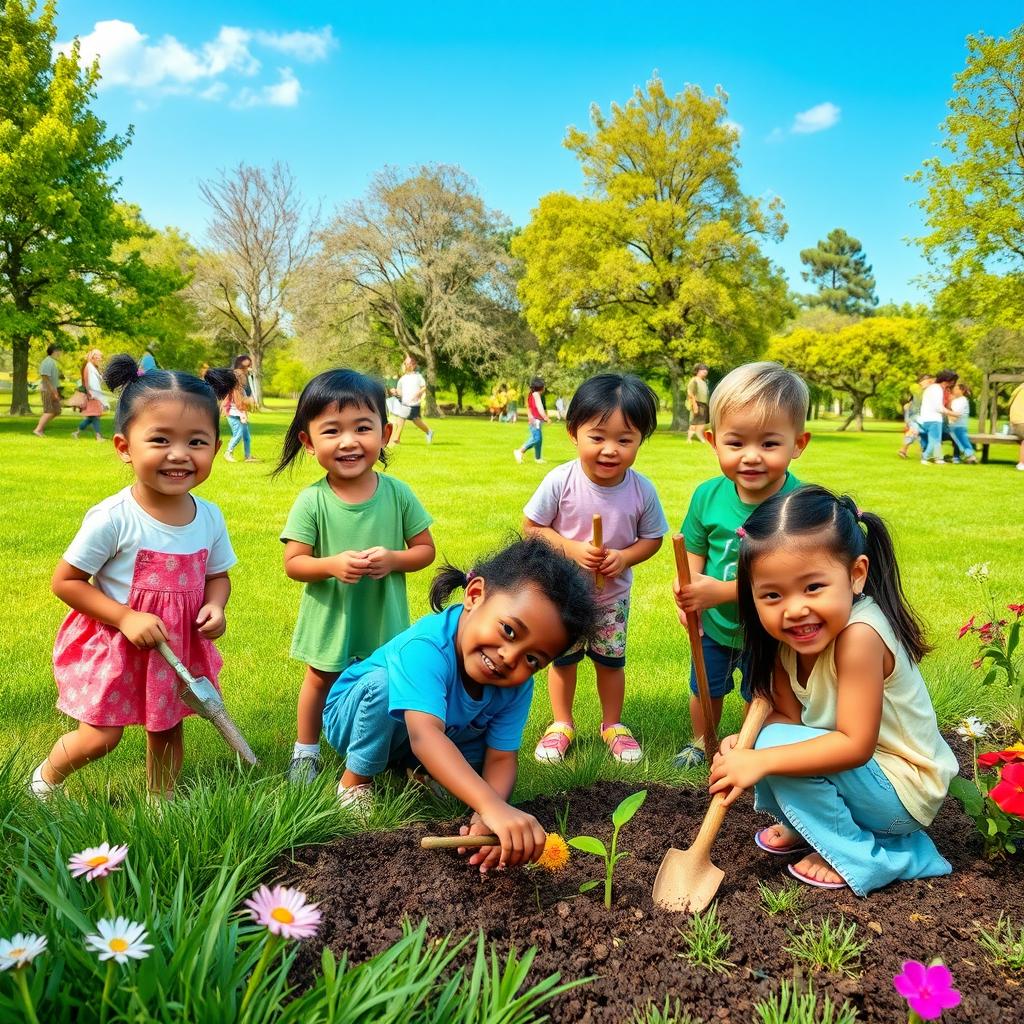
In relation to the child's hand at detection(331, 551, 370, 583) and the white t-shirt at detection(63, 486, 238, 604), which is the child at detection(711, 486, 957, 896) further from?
the white t-shirt at detection(63, 486, 238, 604)

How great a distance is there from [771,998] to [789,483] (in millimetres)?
1974

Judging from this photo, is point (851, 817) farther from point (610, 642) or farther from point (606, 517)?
point (606, 517)

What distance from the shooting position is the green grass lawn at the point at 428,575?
3.13 m

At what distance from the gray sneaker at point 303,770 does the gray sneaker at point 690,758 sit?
129 centimetres

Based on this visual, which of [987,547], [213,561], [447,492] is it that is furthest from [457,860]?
[447,492]

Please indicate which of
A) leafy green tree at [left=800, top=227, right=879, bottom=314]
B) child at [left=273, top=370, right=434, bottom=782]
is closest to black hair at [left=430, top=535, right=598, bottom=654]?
child at [left=273, top=370, right=434, bottom=782]

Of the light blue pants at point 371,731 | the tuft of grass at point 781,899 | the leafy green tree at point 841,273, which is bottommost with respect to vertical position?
the tuft of grass at point 781,899

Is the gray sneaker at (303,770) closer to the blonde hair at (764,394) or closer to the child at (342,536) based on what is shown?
the child at (342,536)

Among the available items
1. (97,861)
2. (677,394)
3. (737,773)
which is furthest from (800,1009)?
(677,394)

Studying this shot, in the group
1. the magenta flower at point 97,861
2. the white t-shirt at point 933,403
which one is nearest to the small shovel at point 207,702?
the magenta flower at point 97,861

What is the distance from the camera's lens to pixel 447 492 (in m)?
10.1

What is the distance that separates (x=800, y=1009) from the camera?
1.53m

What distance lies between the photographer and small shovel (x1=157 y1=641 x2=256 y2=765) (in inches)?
89.8

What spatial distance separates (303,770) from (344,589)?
656 mm
